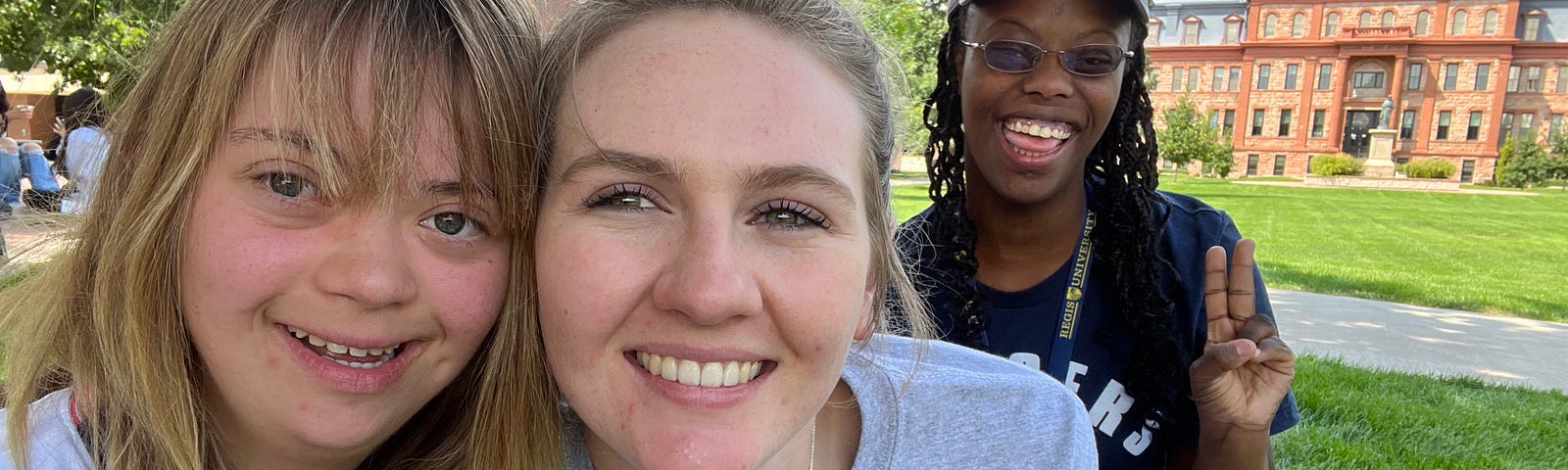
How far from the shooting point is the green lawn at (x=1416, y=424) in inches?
184

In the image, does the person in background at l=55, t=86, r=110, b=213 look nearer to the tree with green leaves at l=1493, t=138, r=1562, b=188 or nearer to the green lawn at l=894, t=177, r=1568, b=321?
the green lawn at l=894, t=177, r=1568, b=321

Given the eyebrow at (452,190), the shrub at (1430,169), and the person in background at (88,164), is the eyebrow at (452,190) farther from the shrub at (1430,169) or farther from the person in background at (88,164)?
the shrub at (1430,169)

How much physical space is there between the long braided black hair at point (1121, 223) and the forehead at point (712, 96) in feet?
4.42

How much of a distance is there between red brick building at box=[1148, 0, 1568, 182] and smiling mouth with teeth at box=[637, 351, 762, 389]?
171 ft

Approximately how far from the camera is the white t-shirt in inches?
56.7

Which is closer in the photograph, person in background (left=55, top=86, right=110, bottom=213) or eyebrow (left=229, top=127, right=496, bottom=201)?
eyebrow (left=229, top=127, right=496, bottom=201)

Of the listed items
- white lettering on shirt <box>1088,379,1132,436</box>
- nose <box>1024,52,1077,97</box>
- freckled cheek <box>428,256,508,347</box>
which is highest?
nose <box>1024,52,1077,97</box>

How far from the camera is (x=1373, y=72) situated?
50.2 meters

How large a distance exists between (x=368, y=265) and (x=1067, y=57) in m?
2.02

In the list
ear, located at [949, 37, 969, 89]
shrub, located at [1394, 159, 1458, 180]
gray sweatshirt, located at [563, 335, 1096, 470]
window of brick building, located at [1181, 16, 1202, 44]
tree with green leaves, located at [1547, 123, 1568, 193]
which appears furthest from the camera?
window of brick building, located at [1181, 16, 1202, 44]

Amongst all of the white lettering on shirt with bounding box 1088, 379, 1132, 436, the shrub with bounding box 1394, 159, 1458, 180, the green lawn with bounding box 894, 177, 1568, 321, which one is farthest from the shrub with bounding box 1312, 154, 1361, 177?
the white lettering on shirt with bounding box 1088, 379, 1132, 436

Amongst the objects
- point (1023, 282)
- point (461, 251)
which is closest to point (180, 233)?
point (461, 251)

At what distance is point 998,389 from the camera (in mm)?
1920

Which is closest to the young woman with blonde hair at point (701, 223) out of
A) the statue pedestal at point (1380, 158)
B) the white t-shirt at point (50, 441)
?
the white t-shirt at point (50, 441)
